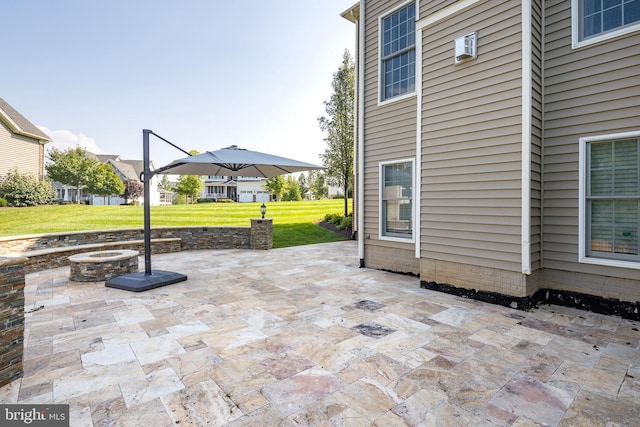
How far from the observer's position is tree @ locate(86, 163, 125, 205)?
87.1 feet

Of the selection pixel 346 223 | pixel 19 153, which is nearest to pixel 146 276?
pixel 346 223

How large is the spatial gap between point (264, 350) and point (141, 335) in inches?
53.7

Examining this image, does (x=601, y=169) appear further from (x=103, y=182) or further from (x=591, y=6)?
(x=103, y=182)

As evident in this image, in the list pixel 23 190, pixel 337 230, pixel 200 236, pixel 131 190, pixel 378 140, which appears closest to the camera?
pixel 378 140

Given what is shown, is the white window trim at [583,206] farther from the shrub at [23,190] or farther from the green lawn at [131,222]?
the shrub at [23,190]

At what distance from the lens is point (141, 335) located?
3113 mm

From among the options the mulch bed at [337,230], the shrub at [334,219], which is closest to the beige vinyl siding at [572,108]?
the mulch bed at [337,230]

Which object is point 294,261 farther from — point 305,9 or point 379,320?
point 305,9

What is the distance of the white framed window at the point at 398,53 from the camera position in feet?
18.9

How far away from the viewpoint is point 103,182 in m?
27.0

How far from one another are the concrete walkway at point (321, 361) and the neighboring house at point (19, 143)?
64.1 feet

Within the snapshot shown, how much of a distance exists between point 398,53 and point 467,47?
188 centimetres

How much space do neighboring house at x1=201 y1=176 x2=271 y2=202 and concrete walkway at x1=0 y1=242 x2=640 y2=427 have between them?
35.8m

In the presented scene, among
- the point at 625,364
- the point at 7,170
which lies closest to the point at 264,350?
the point at 625,364
